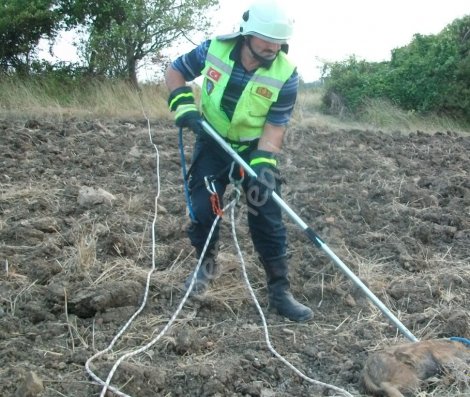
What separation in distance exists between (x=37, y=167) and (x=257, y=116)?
3.48 m

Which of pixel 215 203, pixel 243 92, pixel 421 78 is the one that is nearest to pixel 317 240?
pixel 215 203

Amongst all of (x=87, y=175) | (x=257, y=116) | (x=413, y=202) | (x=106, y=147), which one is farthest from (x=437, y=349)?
(x=106, y=147)

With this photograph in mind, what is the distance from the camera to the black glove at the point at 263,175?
3.42 m

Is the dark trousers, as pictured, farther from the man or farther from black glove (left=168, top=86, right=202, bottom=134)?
black glove (left=168, top=86, right=202, bottom=134)

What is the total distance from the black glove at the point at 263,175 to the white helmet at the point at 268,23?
59 cm

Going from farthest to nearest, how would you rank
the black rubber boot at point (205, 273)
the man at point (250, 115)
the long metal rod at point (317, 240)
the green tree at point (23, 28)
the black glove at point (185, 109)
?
the green tree at point (23, 28) < the black rubber boot at point (205, 273) < the black glove at point (185, 109) < the man at point (250, 115) < the long metal rod at point (317, 240)

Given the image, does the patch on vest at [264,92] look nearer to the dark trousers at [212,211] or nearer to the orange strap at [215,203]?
the dark trousers at [212,211]

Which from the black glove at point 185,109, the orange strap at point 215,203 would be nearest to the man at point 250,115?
the black glove at point 185,109

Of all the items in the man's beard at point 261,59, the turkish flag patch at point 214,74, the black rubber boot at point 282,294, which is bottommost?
the black rubber boot at point 282,294

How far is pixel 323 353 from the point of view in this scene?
324 cm

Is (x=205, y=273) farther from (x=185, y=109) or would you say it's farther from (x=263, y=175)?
(x=185, y=109)

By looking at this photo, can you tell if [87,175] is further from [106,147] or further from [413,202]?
[413,202]

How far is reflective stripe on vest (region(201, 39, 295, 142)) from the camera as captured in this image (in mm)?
3430

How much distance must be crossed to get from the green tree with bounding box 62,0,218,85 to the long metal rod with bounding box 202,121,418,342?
8.98m
